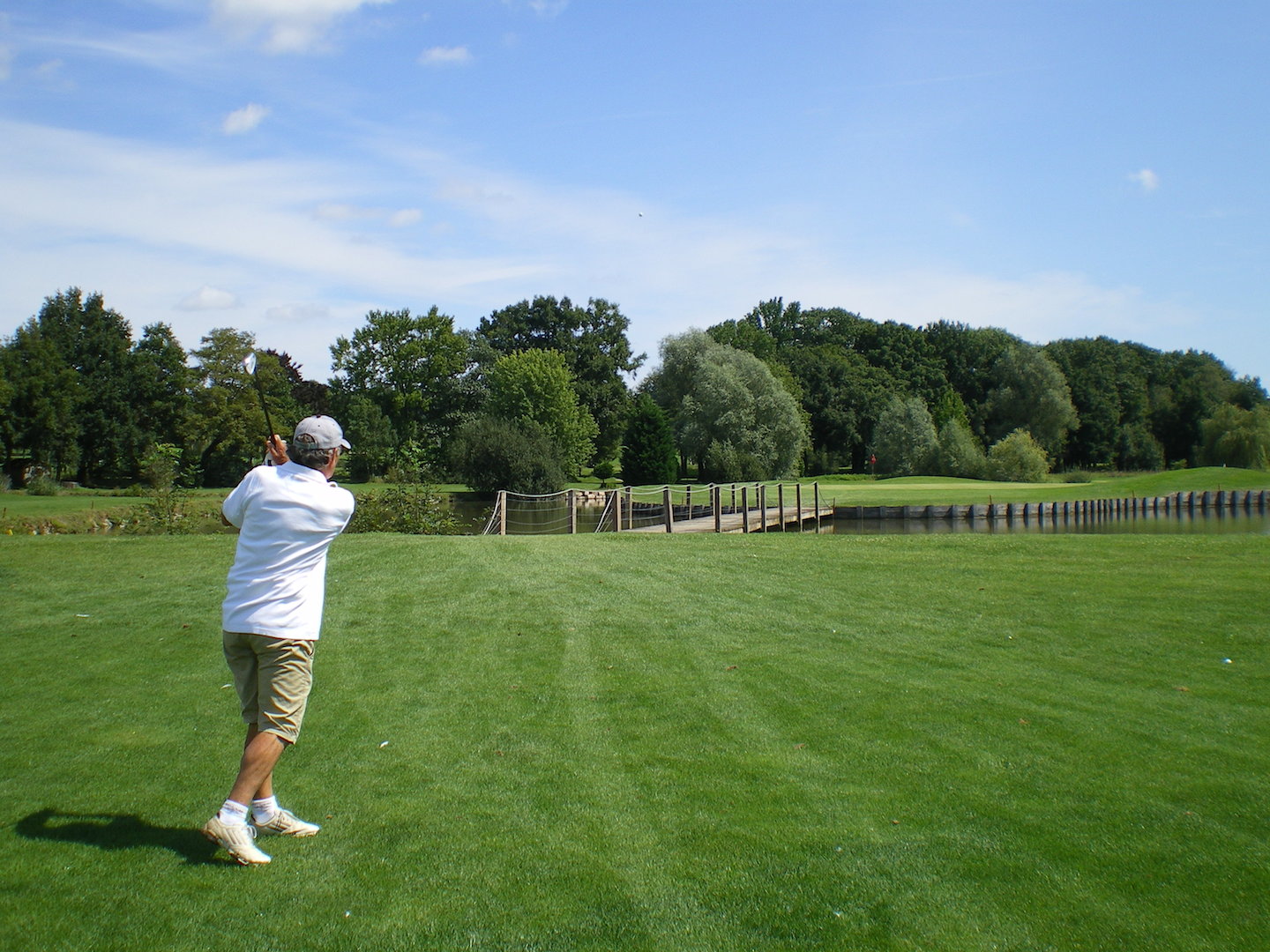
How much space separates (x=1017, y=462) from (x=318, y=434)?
2368 inches

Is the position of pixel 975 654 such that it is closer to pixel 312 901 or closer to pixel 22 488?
pixel 312 901

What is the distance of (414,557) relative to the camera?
12.5 metres

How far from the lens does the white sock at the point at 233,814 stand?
387 centimetres

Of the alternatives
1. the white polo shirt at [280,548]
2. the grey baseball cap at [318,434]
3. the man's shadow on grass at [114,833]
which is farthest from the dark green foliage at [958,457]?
the man's shadow on grass at [114,833]

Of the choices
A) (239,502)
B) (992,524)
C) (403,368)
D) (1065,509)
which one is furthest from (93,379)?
A: (239,502)

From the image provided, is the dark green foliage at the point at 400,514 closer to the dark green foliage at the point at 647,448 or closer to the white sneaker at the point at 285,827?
the white sneaker at the point at 285,827

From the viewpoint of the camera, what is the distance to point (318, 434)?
437 centimetres

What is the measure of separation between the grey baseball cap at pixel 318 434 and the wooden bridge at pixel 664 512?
50.2ft

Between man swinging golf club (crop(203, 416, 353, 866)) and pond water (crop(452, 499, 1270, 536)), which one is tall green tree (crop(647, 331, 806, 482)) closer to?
pond water (crop(452, 499, 1270, 536))

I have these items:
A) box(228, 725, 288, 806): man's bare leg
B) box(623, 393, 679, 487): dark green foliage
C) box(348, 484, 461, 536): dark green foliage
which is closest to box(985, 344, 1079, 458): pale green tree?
box(623, 393, 679, 487): dark green foliage

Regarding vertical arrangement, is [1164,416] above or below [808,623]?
above

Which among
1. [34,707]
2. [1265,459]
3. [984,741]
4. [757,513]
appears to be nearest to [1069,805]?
[984,741]

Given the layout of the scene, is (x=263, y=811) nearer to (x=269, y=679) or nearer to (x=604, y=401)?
(x=269, y=679)

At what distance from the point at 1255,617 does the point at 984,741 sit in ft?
16.7
